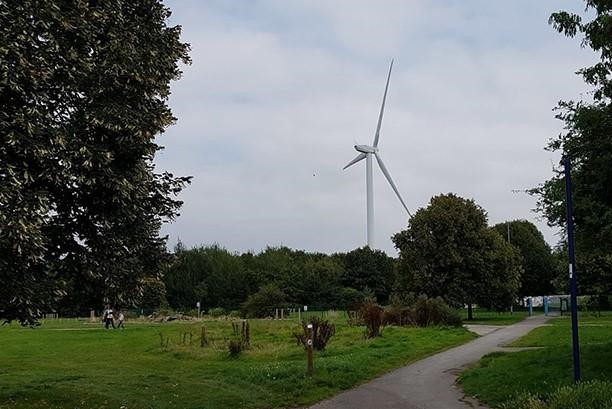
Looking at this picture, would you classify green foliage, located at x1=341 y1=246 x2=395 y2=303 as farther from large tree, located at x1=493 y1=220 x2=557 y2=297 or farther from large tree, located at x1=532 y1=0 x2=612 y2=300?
large tree, located at x1=532 y1=0 x2=612 y2=300

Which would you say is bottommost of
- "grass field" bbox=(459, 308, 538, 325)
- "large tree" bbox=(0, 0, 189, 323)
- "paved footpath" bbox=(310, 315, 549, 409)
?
"paved footpath" bbox=(310, 315, 549, 409)

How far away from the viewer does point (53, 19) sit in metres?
11.7

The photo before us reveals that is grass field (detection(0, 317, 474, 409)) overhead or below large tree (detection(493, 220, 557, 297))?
below

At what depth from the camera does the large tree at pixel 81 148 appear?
11.1m

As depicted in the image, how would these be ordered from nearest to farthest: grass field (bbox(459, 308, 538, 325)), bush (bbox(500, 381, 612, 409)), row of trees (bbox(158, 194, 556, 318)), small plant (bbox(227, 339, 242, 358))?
1. bush (bbox(500, 381, 612, 409))
2. small plant (bbox(227, 339, 242, 358))
3. grass field (bbox(459, 308, 538, 325))
4. row of trees (bbox(158, 194, 556, 318))

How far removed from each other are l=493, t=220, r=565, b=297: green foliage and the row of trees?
118mm

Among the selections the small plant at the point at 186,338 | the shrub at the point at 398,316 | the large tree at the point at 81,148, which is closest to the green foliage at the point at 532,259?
the shrub at the point at 398,316

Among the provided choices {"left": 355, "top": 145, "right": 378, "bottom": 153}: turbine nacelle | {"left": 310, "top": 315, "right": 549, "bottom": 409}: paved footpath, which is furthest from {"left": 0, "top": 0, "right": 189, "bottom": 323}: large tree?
{"left": 355, "top": 145, "right": 378, "bottom": 153}: turbine nacelle

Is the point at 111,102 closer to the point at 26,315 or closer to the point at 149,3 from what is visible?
the point at 149,3

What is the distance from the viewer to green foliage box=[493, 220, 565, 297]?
85250 mm

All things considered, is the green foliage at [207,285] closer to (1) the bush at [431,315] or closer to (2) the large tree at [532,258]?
(2) the large tree at [532,258]

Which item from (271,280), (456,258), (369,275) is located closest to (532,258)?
(369,275)

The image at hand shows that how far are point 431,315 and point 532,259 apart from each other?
51.6 m

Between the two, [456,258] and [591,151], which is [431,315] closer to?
[456,258]
